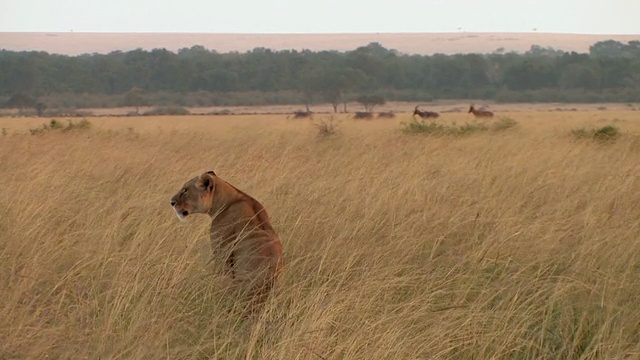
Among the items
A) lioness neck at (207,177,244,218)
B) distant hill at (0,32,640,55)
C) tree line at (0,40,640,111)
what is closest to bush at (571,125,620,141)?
lioness neck at (207,177,244,218)

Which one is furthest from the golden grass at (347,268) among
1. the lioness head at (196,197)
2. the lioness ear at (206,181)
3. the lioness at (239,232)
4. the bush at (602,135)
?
the bush at (602,135)

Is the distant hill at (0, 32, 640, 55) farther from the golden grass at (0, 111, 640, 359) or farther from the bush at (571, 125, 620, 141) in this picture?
the golden grass at (0, 111, 640, 359)

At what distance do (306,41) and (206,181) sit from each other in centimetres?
12581

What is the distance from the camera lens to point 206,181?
4.86 meters

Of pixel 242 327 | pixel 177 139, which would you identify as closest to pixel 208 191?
pixel 242 327

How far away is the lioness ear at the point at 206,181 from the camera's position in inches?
191

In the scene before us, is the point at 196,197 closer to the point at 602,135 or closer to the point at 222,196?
the point at 222,196

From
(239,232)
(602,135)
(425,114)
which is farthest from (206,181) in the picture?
(425,114)

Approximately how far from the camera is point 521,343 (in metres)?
3.95

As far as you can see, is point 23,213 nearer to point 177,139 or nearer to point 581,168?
point 581,168

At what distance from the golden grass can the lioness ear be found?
34 cm

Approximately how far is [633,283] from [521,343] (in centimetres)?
84

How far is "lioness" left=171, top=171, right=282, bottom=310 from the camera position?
436 centimetres

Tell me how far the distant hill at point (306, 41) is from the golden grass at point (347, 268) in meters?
112
